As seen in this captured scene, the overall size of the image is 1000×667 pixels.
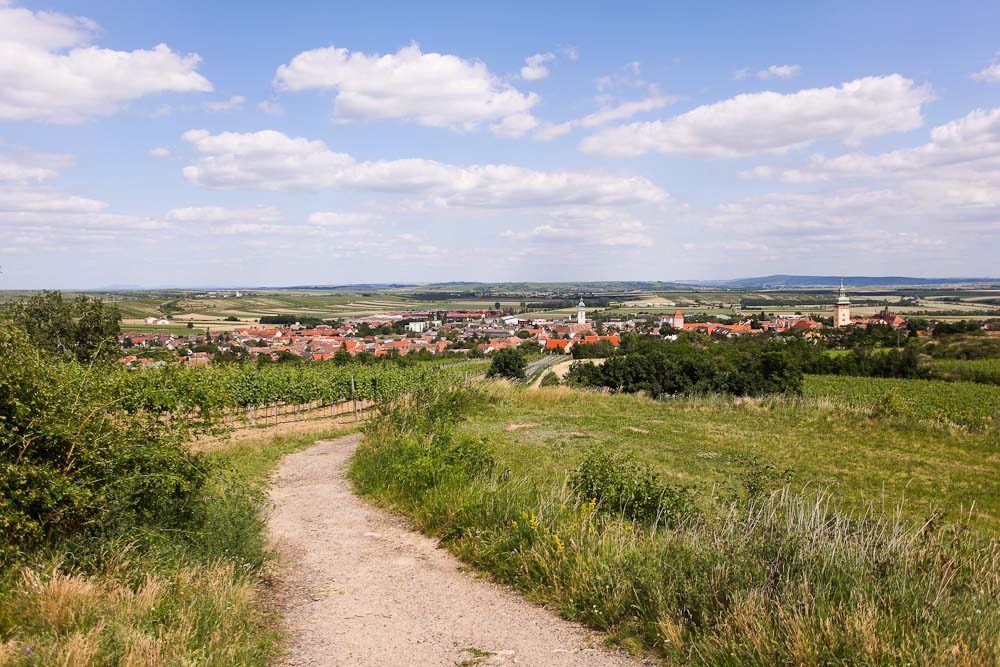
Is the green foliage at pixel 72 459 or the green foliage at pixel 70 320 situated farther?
the green foliage at pixel 70 320

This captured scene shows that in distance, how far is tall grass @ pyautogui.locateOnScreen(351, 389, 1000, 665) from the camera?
178 inches

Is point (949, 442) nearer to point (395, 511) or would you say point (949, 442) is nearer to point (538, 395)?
point (538, 395)

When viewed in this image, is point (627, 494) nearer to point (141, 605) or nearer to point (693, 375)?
point (141, 605)

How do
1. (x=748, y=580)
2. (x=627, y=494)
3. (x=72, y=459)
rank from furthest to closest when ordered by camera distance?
(x=627, y=494)
(x=72, y=459)
(x=748, y=580)

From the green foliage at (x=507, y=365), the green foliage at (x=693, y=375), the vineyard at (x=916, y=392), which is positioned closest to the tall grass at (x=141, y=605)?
→ the vineyard at (x=916, y=392)

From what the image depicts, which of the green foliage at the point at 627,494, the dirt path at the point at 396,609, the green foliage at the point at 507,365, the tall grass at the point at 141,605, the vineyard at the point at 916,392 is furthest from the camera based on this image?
the green foliage at the point at 507,365

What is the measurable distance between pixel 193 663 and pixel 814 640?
4.18 metres

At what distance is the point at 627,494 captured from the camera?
29.1 ft

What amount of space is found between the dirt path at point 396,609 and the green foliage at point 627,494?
2354mm

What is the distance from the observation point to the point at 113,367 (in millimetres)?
7020

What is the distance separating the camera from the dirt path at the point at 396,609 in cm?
521

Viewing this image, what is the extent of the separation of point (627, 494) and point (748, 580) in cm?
347

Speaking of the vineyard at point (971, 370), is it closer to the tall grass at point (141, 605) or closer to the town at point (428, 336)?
the town at point (428, 336)

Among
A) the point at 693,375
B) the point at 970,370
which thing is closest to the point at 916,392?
the point at 970,370
